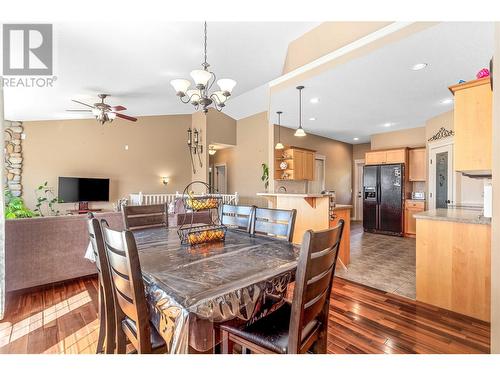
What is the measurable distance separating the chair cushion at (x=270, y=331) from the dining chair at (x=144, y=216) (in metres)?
1.46

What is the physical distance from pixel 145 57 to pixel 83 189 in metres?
4.32

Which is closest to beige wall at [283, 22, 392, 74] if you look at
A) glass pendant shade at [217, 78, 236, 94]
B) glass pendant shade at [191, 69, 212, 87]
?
glass pendant shade at [217, 78, 236, 94]

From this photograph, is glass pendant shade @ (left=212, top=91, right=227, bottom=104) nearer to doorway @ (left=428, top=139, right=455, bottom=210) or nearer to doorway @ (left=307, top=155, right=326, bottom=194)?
doorway @ (left=307, top=155, right=326, bottom=194)

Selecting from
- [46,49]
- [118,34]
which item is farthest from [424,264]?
[46,49]

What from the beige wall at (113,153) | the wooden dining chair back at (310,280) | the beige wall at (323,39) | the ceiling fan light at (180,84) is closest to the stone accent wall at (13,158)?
the beige wall at (113,153)

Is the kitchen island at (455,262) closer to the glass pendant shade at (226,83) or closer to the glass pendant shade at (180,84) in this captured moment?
the glass pendant shade at (226,83)

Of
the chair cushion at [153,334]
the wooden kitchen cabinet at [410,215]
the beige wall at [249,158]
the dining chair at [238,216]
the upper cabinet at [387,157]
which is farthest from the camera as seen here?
the beige wall at [249,158]

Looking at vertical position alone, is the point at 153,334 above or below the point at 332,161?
below

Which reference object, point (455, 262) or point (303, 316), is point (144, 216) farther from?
point (455, 262)

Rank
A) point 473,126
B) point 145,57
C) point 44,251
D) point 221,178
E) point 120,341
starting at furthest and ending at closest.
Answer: point 221,178, point 145,57, point 44,251, point 473,126, point 120,341

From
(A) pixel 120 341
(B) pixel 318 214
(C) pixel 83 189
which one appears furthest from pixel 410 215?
(C) pixel 83 189

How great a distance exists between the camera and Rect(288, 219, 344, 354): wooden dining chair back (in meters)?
0.98

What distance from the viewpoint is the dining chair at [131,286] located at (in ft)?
3.42

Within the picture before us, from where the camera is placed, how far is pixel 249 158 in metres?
7.61
